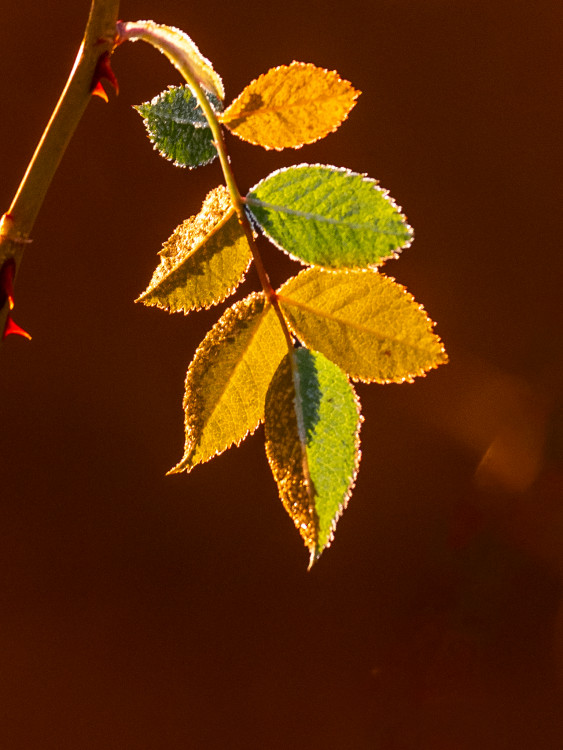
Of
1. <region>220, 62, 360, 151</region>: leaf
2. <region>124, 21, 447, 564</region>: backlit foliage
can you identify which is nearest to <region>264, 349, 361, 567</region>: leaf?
<region>124, 21, 447, 564</region>: backlit foliage

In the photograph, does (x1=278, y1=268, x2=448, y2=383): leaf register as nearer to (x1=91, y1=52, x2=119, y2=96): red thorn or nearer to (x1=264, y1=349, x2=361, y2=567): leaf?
(x1=264, y1=349, x2=361, y2=567): leaf

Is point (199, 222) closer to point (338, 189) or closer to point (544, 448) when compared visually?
point (338, 189)

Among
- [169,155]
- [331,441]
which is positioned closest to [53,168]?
[169,155]

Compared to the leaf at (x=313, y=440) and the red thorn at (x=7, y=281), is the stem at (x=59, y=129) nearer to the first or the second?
the red thorn at (x=7, y=281)

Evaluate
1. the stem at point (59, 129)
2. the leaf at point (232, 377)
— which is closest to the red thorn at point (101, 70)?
the stem at point (59, 129)

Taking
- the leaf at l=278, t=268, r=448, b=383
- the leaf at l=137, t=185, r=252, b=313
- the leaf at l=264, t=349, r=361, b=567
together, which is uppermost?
the leaf at l=137, t=185, r=252, b=313
